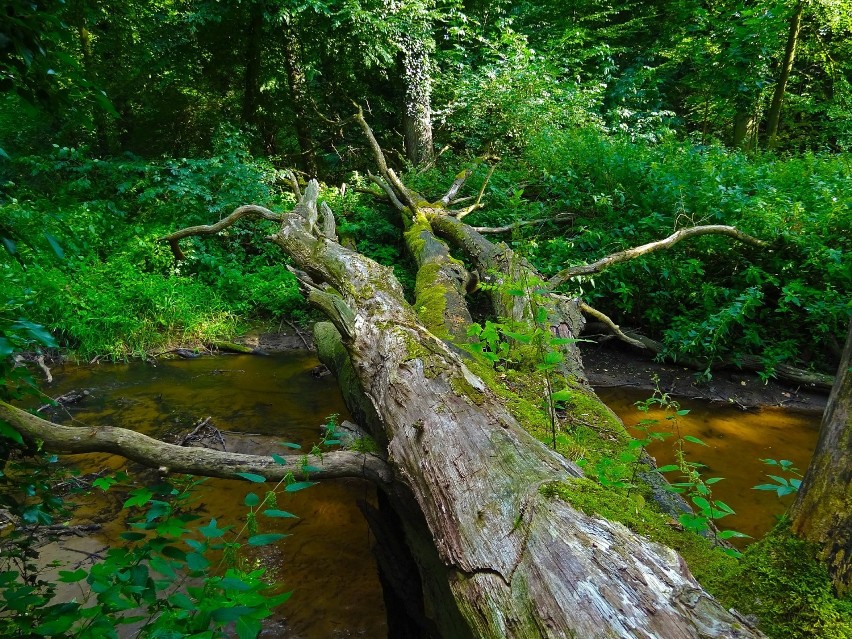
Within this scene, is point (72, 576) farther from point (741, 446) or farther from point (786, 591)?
point (741, 446)

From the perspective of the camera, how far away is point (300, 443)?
4586 mm

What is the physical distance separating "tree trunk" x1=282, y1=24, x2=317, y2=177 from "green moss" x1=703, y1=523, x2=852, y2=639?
11.6 m

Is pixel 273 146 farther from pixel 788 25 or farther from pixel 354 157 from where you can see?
pixel 788 25

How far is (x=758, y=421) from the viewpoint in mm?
4984

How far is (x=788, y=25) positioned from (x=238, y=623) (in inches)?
490

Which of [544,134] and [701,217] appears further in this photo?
[544,134]

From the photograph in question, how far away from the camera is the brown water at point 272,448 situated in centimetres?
298

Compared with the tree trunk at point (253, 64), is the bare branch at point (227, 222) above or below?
below

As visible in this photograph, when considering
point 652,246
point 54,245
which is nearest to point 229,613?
point 54,245

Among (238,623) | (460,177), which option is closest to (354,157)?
(460,177)

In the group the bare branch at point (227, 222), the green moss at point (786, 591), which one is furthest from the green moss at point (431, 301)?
the green moss at point (786, 591)

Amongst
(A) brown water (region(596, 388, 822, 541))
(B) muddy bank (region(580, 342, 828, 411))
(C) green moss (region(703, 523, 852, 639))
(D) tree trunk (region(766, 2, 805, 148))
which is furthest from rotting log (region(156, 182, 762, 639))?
(D) tree trunk (region(766, 2, 805, 148))

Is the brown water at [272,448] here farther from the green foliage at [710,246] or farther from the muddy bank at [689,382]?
the muddy bank at [689,382]

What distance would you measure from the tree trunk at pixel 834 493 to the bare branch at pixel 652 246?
3.08 metres
